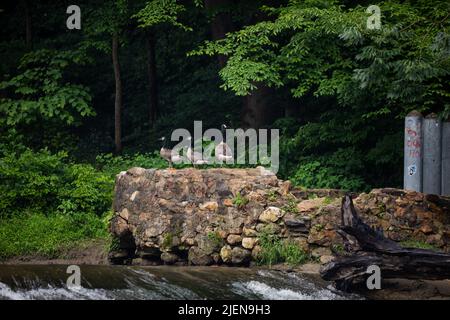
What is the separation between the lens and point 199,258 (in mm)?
14148

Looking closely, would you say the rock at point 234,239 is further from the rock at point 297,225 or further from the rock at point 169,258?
the rock at point 169,258

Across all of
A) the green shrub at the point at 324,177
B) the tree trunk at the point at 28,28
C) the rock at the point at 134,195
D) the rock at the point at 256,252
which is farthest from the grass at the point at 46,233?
the tree trunk at the point at 28,28

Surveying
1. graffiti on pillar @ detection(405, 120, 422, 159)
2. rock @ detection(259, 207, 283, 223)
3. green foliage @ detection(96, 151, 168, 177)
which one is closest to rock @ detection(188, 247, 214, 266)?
rock @ detection(259, 207, 283, 223)

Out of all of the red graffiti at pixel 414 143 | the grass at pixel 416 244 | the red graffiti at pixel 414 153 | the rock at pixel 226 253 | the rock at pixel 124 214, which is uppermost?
the red graffiti at pixel 414 143

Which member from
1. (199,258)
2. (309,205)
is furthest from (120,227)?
(309,205)

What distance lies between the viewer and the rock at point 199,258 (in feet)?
46.3

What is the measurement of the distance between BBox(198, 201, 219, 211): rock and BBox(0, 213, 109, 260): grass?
2.51 metres

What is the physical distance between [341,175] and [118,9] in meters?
6.86

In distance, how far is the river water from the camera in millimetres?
11695

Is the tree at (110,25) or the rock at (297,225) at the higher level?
the tree at (110,25)

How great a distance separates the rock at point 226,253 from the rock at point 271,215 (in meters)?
0.73

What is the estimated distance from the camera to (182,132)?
20.9 meters
